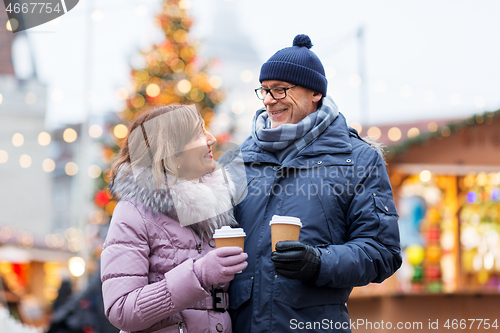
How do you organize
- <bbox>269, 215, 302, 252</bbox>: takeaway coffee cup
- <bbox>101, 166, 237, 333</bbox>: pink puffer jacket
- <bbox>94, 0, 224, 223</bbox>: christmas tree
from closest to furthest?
1. <bbox>101, 166, 237, 333</bbox>: pink puffer jacket
2. <bbox>269, 215, 302, 252</bbox>: takeaway coffee cup
3. <bbox>94, 0, 224, 223</bbox>: christmas tree

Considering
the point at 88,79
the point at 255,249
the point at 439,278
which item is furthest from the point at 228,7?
the point at 255,249

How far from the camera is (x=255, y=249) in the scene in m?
2.02

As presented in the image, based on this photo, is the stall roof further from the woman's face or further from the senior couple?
the woman's face

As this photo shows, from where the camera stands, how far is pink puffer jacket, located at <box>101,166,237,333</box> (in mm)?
1631

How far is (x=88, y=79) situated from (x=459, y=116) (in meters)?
6.28

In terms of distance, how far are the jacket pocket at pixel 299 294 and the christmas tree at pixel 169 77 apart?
17.2ft

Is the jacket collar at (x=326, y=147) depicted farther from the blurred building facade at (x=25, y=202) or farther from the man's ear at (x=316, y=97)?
the blurred building facade at (x=25, y=202)

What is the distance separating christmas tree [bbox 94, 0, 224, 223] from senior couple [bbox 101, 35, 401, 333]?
15.9 ft

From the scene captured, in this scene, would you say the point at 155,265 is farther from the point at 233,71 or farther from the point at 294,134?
the point at 233,71

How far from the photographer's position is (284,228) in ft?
5.80

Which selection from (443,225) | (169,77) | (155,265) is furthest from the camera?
(169,77)

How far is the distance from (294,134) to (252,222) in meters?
0.46

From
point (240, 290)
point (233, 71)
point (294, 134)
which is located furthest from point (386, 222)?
point (233, 71)

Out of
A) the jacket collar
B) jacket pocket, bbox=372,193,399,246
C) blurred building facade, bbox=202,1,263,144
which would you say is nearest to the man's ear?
the jacket collar
